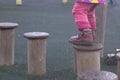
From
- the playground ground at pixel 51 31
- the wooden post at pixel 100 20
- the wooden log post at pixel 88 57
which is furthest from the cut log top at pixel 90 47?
the wooden post at pixel 100 20

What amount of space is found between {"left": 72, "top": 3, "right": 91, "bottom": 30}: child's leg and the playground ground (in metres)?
0.65

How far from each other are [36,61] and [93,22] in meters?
0.79

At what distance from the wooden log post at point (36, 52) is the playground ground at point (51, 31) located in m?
0.10

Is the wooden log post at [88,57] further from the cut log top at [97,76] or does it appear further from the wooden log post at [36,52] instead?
the cut log top at [97,76]

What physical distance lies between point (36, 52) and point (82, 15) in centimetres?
75

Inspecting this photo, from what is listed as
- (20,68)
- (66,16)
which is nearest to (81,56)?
(20,68)

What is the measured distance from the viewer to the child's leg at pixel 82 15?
409 cm

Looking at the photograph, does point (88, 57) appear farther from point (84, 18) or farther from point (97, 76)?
point (97, 76)

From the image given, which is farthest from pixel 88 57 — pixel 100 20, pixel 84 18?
pixel 100 20

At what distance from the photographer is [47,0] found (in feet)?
45.4

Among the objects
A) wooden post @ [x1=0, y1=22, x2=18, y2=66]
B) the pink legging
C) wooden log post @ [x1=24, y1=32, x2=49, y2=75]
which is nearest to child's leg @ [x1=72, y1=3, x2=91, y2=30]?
the pink legging

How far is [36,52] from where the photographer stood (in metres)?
4.48

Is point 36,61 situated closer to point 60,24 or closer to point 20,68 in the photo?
point 20,68

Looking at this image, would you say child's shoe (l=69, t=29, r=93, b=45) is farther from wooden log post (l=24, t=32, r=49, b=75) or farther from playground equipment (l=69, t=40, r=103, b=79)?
wooden log post (l=24, t=32, r=49, b=75)
